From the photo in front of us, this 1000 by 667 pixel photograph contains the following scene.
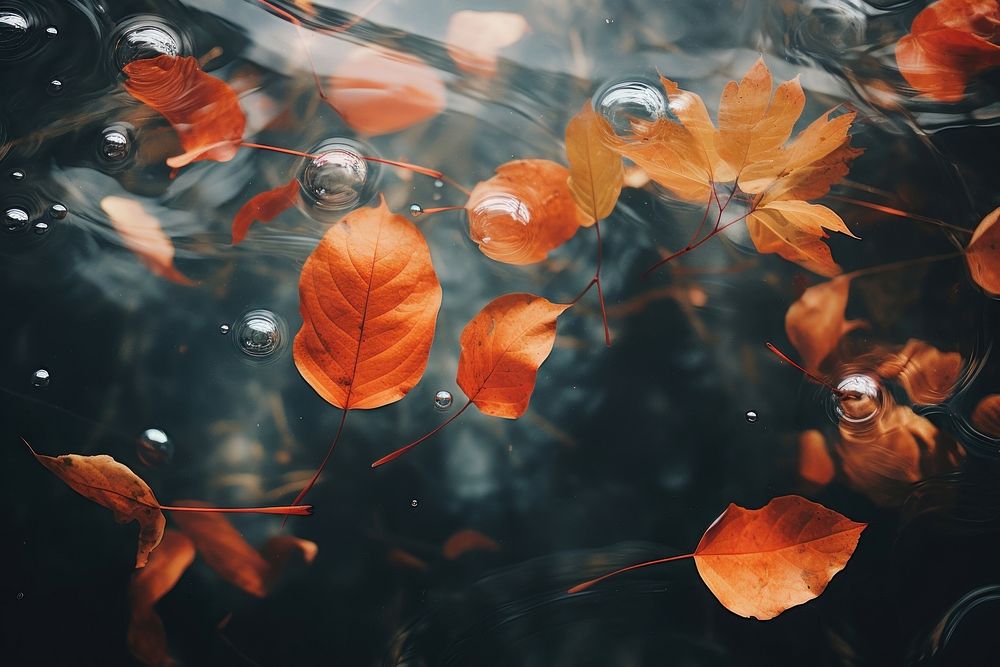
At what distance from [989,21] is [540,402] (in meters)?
0.40

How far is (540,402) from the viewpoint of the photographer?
506 millimetres

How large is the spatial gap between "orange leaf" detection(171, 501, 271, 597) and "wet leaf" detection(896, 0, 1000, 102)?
→ 1.77ft

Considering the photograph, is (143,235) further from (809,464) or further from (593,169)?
(809,464)

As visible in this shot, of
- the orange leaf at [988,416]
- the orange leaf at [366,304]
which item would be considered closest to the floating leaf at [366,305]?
the orange leaf at [366,304]

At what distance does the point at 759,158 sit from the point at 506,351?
20 centimetres

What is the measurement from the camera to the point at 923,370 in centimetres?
52

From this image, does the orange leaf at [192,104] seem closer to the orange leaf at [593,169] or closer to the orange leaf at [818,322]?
the orange leaf at [593,169]

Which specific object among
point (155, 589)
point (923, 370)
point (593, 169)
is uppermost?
point (593, 169)

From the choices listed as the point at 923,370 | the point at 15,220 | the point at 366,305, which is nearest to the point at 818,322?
the point at 923,370

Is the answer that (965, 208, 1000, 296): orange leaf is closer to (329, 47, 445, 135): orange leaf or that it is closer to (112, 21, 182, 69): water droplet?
(329, 47, 445, 135): orange leaf

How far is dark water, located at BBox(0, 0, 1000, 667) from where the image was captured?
50cm

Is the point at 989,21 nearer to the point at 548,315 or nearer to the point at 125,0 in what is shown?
the point at 548,315

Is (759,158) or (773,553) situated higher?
(759,158)

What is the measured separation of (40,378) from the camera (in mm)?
511
